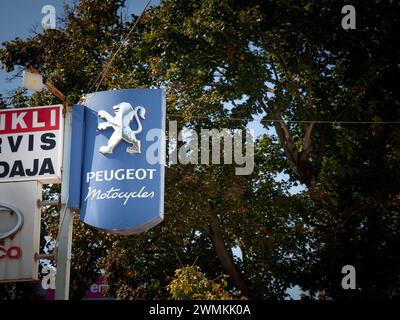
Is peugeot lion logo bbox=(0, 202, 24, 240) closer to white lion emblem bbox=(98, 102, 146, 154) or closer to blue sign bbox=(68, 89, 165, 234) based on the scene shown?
blue sign bbox=(68, 89, 165, 234)

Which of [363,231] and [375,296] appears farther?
[363,231]

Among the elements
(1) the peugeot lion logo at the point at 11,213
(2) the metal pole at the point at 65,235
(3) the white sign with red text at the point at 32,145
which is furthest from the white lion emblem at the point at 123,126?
(1) the peugeot lion logo at the point at 11,213

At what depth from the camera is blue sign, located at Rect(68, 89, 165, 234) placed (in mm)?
11273

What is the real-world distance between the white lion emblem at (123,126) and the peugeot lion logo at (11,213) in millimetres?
1774

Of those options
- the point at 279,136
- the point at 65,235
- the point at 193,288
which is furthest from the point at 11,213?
the point at 279,136

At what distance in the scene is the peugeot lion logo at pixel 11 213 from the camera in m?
11.5

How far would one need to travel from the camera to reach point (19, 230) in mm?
11586

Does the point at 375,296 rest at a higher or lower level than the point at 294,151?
lower

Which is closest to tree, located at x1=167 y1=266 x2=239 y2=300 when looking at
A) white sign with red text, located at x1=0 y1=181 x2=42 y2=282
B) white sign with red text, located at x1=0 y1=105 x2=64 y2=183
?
white sign with red text, located at x1=0 y1=181 x2=42 y2=282

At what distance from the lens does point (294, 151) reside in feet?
69.6

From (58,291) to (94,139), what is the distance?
2.74 metres
